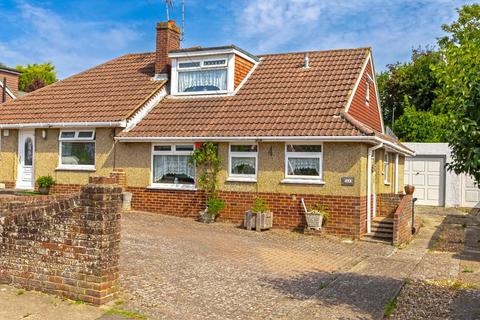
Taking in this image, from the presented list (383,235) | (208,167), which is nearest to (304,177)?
(383,235)

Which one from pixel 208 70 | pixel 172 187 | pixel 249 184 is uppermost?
pixel 208 70

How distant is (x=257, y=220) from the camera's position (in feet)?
47.0

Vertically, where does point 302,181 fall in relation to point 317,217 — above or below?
above

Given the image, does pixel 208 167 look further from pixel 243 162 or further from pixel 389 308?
pixel 389 308

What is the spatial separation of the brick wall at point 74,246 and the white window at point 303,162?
8.44 metres

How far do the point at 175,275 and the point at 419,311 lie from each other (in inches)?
146

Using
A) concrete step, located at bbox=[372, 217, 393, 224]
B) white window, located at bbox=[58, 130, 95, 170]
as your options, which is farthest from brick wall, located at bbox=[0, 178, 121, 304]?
white window, located at bbox=[58, 130, 95, 170]

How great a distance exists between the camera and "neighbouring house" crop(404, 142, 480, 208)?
2306cm

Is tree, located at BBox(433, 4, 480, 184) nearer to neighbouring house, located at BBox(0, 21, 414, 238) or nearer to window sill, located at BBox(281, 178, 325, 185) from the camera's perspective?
neighbouring house, located at BBox(0, 21, 414, 238)

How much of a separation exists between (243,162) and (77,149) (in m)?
6.12

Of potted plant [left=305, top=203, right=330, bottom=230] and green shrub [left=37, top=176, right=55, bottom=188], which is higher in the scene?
green shrub [left=37, top=176, right=55, bottom=188]

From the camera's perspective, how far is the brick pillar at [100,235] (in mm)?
6594

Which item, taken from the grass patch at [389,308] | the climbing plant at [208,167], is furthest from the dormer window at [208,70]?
the grass patch at [389,308]

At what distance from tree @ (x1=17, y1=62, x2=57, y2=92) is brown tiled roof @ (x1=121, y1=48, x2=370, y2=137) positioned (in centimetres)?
4128
